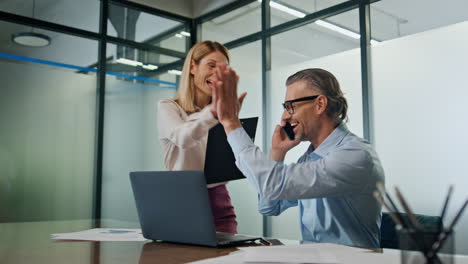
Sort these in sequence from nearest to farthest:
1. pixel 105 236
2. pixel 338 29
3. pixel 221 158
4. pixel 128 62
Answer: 1. pixel 105 236
2. pixel 221 158
3. pixel 338 29
4. pixel 128 62

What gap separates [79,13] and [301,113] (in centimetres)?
398

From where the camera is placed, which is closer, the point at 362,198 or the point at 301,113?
the point at 362,198

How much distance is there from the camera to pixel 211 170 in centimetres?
190

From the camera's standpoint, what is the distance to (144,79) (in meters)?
5.32

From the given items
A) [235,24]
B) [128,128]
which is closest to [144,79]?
[128,128]

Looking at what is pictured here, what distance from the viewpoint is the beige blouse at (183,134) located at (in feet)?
6.25

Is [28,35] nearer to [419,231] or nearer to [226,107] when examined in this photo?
[226,107]

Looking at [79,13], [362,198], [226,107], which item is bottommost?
[362,198]

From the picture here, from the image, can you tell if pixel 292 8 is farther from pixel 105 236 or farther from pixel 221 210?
pixel 105 236

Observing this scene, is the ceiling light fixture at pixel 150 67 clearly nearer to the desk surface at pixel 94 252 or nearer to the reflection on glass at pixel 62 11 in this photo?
the reflection on glass at pixel 62 11

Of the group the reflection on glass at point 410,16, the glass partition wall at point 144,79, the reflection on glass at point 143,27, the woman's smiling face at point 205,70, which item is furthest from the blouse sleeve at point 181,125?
the reflection on glass at point 143,27

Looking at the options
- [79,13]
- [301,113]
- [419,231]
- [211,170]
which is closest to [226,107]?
[301,113]

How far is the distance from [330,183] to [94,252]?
70 cm

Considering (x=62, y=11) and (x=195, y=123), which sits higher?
(x=62, y=11)
